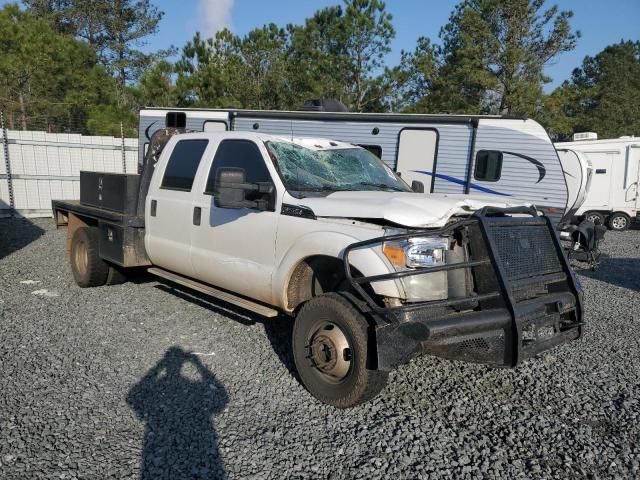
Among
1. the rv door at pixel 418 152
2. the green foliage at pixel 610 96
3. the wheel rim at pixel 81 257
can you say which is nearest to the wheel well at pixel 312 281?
the wheel rim at pixel 81 257

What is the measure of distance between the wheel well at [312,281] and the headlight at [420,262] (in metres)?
0.82

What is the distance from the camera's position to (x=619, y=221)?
54.9ft

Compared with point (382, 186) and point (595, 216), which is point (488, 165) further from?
point (595, 216)

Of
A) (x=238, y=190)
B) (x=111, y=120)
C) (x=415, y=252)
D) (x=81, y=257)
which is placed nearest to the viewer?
(x=415, y=252)

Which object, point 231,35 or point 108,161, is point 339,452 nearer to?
point 108,161

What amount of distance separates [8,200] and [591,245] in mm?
13566

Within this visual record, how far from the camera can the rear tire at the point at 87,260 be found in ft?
22.1

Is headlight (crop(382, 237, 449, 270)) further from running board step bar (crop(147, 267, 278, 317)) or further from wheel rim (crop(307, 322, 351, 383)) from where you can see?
running board step bar (crop(147, 267, 278, 317))

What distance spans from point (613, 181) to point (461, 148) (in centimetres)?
851

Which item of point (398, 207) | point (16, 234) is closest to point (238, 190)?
point (398, 207)

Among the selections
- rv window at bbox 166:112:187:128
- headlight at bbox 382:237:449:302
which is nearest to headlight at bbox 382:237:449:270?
headlight at bbox 382:237:449:302

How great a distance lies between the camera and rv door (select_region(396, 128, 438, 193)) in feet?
35.2

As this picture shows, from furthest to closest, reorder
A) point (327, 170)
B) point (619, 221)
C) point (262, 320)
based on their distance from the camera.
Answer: point (619, 221) → point (262, 320) → point (327, 170)

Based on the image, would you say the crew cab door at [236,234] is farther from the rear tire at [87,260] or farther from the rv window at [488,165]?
the rv window at [488,165]
